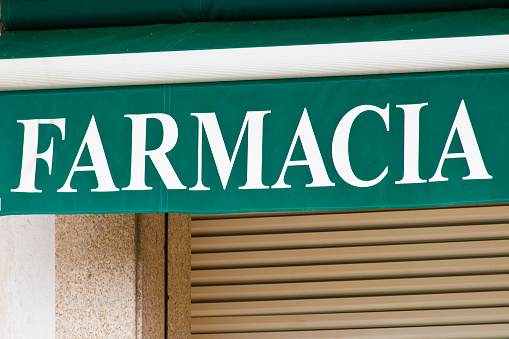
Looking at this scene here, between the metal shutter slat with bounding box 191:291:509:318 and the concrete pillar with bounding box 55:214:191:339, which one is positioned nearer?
the concrete pillar with bounding box 55:214:191:339

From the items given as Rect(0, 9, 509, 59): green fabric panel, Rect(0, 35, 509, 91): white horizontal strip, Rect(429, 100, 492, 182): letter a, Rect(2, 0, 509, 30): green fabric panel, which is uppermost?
Rect(2, 0, 509, 30): green fabric panel

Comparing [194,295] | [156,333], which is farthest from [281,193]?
[194,295]

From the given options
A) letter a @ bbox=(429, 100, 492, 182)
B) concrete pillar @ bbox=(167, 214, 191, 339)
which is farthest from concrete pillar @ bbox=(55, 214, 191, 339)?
letter a @ bbox=(429, 100, 492, 182)

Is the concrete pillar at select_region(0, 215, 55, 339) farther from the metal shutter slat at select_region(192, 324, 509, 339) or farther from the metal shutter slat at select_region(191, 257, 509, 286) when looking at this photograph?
the metal shutter slat at select_region(192, 324, 509, 339)

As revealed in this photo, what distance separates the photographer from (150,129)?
10.9 ft

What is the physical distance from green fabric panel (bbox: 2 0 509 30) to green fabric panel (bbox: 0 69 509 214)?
556 millimetres

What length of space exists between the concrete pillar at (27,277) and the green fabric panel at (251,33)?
105 cm

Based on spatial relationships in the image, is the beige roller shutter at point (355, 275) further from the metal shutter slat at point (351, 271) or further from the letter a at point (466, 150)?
the letter a at point (466, 150)

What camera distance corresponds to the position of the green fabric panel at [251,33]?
3316 mm

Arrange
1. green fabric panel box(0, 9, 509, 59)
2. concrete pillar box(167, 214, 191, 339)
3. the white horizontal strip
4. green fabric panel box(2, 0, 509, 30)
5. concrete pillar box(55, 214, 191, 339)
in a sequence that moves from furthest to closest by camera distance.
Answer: concrete pillar box(167, 214, 191, 339) → concrete pillar box(55, 214, 191, 339) → green fabric panel box(2, 0, 509, 30) → green fabric panel box(0, 9, 509, 59) → the white horizontal strip

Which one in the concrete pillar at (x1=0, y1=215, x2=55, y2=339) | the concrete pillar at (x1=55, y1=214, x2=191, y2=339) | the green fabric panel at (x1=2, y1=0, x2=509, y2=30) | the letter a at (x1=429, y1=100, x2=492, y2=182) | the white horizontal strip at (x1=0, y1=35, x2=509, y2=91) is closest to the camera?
the letter a at (x1=429, y1=100, x2=492, y2=182)

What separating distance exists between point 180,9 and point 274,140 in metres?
1.03

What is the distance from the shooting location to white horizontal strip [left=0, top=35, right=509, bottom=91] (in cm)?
320

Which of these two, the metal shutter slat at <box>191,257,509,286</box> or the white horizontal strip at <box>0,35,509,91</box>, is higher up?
the white horizontal strip at <box>0,35,509,91</box>
